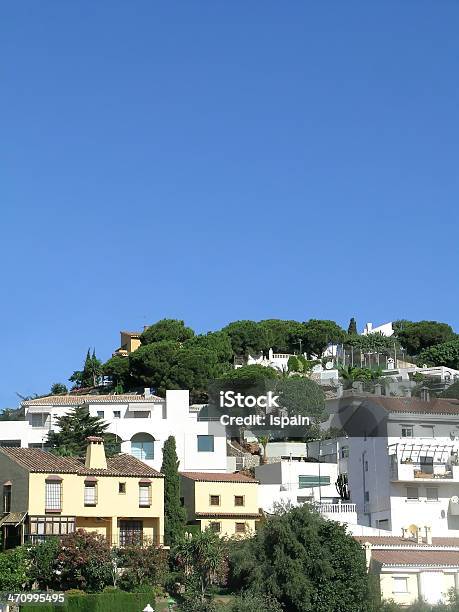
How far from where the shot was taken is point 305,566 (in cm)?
5278

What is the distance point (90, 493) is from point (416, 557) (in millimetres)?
18111

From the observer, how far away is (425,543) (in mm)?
60062

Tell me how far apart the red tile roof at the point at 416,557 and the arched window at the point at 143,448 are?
1127 inches

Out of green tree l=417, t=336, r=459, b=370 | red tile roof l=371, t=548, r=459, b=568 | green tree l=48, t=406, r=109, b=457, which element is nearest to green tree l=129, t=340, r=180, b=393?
green tree l=48, t=406, r=109, b=457

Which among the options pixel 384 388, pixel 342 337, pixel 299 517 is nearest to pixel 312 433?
pixel 384 388

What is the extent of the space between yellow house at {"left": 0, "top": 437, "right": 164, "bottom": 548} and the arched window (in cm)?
1798

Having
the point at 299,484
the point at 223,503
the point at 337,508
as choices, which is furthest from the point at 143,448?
the point at 337,508

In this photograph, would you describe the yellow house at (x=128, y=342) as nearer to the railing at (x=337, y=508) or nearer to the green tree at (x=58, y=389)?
the green tree at (x=58, y=389)

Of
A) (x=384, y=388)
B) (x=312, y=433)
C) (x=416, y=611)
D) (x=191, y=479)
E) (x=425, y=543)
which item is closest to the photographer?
(x=416, y=611)

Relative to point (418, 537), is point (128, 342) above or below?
above

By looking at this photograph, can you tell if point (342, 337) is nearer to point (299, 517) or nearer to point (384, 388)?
point (384, 388)

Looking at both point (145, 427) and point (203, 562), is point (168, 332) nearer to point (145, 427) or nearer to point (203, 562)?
point (145, 427)

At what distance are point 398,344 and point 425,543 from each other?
87348mm

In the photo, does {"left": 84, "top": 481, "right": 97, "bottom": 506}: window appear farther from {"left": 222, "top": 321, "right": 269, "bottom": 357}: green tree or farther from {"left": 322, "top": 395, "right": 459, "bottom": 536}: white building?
{"left": 222, "top": 321, "right": 269, "bottom": 357}: green tree
